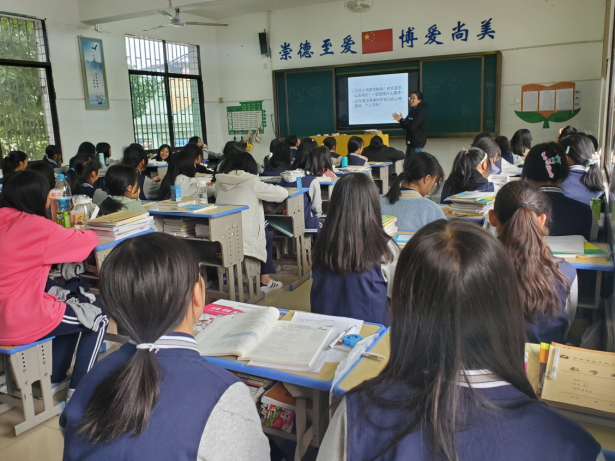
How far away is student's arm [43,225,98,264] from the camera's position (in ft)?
7.56

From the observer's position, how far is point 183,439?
94 centimetres

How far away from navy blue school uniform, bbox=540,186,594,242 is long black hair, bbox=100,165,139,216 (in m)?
2.55

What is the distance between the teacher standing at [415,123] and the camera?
7.96 meters

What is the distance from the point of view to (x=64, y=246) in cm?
234

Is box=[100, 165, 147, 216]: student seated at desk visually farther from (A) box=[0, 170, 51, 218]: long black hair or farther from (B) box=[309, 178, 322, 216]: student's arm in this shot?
(B) box=[309, 178, 322, 216]: student's arm

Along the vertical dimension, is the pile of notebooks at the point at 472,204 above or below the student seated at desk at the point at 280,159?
below

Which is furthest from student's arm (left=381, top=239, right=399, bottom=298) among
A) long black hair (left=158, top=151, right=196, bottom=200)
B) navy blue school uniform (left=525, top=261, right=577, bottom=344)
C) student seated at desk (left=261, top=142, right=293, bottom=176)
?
student seated at desk (left=261, top=142, right=293, bottom=176)

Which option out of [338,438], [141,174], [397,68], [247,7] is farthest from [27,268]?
[247,7]

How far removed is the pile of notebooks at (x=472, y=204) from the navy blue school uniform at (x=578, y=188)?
21.2 inches

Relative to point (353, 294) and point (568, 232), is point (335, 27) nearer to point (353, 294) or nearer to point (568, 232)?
point (568, 232)

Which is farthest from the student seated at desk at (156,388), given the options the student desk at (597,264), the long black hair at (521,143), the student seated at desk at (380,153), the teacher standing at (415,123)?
the teacher standing at (415,123)

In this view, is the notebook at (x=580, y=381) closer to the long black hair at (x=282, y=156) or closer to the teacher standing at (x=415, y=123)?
the long black hair at (x=282, y=156)

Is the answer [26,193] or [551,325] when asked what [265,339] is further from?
[26,193]

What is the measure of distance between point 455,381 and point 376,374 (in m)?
0.51
